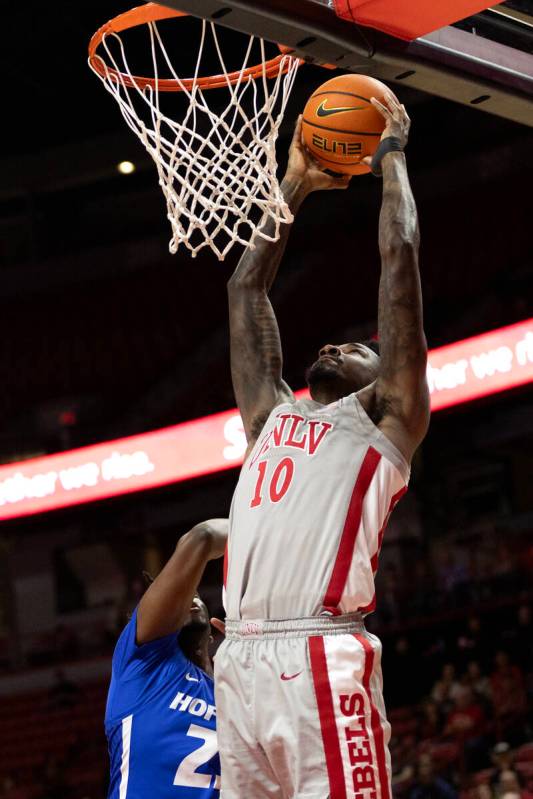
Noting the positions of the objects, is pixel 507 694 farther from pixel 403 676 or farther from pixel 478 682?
pixel 403 676

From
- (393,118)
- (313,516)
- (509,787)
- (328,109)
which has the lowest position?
(509,787)

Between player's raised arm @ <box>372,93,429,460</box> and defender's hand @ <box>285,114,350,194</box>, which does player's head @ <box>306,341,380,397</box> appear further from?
defender's hand @ <box>285,114,350,194</box>

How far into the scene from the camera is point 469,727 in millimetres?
9547

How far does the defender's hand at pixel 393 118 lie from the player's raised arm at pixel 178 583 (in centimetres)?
118

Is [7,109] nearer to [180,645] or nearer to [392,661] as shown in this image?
[392,661]

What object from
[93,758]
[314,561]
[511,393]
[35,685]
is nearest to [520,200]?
[511,393]

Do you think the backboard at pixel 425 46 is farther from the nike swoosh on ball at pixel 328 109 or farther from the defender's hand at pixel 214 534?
the defender's hand at pixel 214 534

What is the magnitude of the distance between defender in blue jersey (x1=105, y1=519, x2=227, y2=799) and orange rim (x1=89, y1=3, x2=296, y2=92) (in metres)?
1.42

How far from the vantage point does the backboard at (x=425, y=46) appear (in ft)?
9.70

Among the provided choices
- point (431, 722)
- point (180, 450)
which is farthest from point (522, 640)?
point (180, 450)

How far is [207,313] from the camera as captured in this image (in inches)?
513

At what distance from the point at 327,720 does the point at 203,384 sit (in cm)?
1045

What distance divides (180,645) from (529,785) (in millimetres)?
4750

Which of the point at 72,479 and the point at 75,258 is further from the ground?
the point at 75,258
